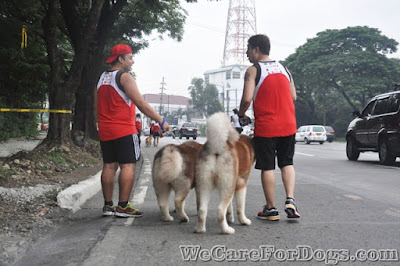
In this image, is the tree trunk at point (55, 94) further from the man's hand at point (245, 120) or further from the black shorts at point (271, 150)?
the black shorts at point (271, 150)

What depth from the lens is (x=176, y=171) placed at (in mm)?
4277

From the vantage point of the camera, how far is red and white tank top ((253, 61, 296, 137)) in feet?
15.9

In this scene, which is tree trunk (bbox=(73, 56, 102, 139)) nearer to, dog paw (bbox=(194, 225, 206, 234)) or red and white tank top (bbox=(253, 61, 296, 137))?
red and white tank top (bbox=(253, 61, 296, 137))

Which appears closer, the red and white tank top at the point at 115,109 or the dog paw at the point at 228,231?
the dog paw at the point at 228,231

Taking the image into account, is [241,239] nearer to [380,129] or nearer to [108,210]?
[108,210]

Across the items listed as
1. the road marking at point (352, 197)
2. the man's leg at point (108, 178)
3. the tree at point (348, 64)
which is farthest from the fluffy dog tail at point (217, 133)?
the tree at point (348, 64)

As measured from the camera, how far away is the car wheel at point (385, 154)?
11820 mm

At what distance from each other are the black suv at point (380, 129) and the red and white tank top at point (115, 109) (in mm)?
8292

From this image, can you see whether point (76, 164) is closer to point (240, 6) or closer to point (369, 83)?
point (369, 83)

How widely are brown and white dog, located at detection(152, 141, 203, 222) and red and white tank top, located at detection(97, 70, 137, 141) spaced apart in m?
0.68

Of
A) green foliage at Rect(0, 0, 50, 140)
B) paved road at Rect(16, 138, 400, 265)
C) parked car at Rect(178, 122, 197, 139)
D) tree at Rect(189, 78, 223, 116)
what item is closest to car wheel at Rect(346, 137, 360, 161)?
paved road at Rect(16, 138, 400, 265)

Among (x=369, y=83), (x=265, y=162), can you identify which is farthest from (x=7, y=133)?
(x=369, y=83)

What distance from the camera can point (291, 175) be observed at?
4.97 m

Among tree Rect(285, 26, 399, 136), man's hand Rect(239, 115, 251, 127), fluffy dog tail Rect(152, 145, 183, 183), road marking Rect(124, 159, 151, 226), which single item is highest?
tree Rect(285, 26, 399, 136)
